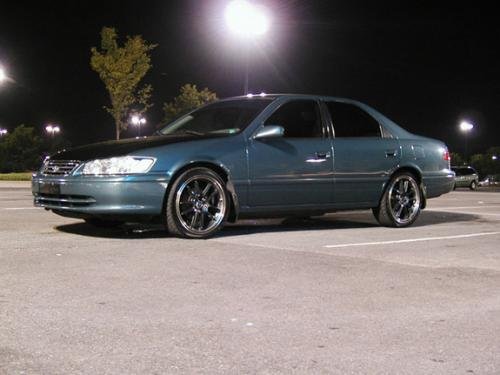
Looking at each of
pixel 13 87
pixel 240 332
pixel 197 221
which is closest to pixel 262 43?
pixel 197 221

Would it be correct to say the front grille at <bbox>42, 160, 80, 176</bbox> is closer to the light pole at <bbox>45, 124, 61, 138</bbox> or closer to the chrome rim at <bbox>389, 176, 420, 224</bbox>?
the chrome rim at <bbox>389, 176, 420, 224</bbox>

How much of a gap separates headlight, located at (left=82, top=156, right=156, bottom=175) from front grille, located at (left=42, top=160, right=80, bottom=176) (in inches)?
8.4

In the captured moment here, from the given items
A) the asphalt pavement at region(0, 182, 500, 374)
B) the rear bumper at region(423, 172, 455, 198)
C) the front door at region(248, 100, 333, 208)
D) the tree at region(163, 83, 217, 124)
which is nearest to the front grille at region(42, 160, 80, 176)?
the asphalt pavement at region(0, 182, 500, 374)

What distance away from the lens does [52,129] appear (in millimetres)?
61562

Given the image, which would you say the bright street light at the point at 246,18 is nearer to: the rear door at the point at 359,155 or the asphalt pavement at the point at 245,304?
the rear door at the point at 359,155

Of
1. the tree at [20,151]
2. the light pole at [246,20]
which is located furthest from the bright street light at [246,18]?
the tree at [20,151]

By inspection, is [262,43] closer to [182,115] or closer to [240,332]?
[182,115]

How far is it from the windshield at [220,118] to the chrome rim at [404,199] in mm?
2120

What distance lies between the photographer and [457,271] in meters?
5.84

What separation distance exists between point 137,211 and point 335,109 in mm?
3041

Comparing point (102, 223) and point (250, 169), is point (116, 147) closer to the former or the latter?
point (102, 223)

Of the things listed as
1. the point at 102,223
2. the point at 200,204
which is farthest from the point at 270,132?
the point at 102,223

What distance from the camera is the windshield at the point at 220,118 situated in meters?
8.05

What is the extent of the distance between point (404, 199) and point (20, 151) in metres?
34.7
